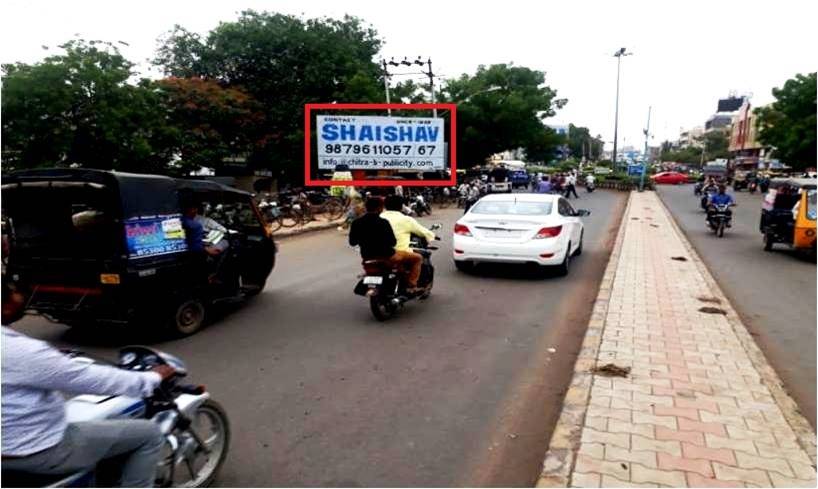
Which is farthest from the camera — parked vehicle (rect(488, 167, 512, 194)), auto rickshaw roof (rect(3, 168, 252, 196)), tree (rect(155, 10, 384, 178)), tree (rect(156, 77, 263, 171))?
parked vehicle (rect(488, 167, 512, 194))

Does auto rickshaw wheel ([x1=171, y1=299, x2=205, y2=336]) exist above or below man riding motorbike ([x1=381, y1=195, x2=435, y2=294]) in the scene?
below

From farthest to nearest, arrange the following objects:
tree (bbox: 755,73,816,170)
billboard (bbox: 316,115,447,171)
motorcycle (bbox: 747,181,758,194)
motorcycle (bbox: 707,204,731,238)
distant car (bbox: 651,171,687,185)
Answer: distant car (bbox: 651,171,687,185) → motorcycle (bbox: 747,181,758,194) → tree (bbox: 755,73,816,170) → billboard (bbox: 316,115,447,171) → motorcycle (bbox: 707,204,731,238)

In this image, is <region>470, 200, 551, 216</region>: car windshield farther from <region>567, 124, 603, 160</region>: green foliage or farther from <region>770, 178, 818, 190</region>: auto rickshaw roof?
<region>567, 124, 603, 160</region>: green foliage

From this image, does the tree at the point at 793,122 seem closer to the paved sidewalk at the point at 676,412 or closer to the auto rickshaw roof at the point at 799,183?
the auto rickshaw roof at the point at 799,183

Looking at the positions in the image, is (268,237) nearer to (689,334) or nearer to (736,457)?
(689,334)

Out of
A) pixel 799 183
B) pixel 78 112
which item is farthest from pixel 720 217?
pixel 78 112

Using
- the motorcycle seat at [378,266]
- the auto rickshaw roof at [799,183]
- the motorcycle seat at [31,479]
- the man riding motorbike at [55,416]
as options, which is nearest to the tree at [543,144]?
the auto rickshaw roof at [799,183]

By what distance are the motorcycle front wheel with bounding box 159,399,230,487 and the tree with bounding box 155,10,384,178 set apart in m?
26.7

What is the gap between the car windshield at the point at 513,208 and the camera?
966cm

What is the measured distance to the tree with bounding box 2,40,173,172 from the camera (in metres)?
17.5

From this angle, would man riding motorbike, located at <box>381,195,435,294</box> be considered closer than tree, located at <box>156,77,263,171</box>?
Yes

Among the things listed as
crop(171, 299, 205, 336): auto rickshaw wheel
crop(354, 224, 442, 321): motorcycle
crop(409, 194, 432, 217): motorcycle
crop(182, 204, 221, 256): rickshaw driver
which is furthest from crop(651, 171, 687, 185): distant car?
crop(171, 299, 205, 336): auto rickshaw wheel

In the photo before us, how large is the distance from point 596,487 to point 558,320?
3907mm

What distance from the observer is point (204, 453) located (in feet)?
10.4
